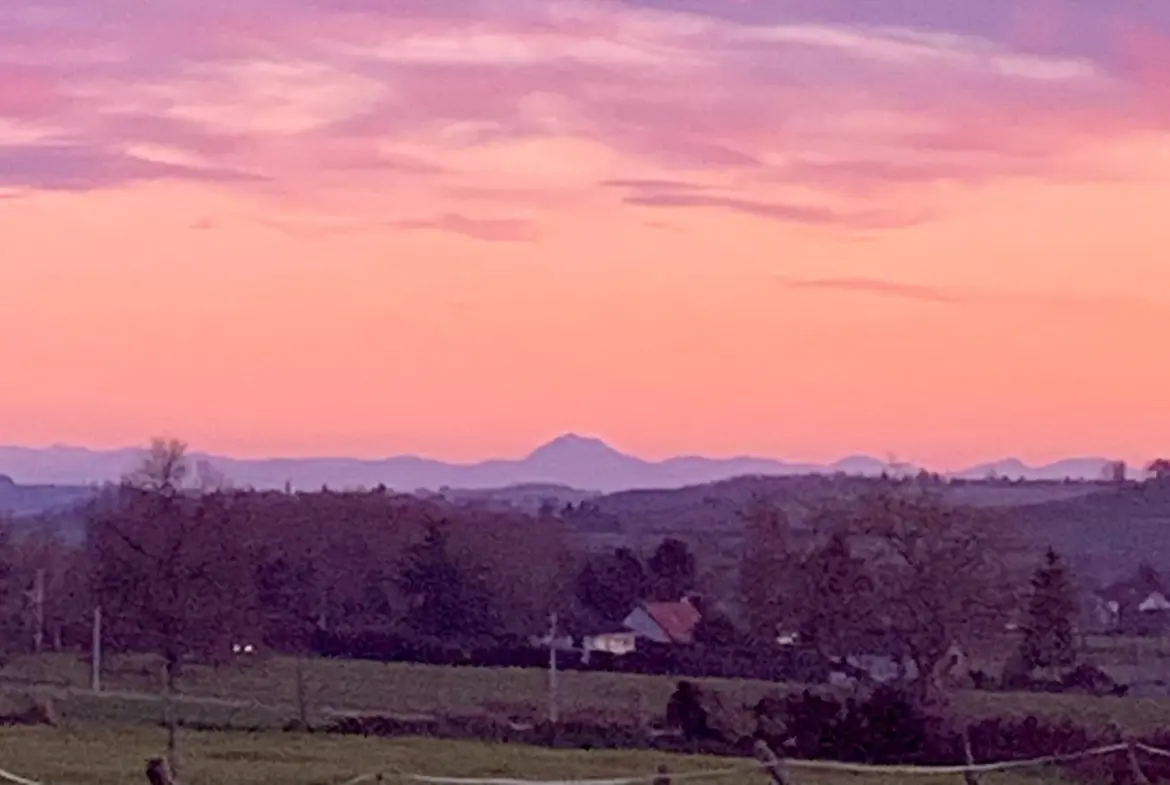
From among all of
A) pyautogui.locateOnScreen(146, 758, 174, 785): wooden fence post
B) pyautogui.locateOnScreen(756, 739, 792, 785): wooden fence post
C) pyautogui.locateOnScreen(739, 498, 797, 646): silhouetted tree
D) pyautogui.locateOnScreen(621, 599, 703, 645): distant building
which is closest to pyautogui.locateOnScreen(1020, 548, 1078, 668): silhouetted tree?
pyautogui.locateOnScreen(739, 498, 797, 646): silhouetted tree

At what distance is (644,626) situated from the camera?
74.5 m

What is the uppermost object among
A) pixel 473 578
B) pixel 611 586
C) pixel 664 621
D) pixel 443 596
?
Result: pixel 473 578

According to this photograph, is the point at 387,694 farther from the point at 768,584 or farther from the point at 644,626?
the point at 644,626

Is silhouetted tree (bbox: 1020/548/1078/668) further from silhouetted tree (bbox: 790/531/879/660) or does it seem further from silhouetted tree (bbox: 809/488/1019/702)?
silhouetted tree (bbox: 790/531/879/660)

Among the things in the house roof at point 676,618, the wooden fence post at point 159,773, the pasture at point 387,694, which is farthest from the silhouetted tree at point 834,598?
the wooden fence post at point 159,773

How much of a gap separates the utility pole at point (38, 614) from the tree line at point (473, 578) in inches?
9.2

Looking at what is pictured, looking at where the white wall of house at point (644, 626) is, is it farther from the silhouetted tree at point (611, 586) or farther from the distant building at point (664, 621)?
the silhouetted tree at point (611, 586)

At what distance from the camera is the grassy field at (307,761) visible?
26.7 m

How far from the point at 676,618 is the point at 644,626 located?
45.8 inches

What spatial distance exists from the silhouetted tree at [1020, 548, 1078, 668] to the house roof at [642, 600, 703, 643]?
12012mm

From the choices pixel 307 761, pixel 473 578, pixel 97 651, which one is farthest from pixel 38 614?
pixel 307 761

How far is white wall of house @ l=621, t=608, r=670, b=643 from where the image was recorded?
233 ft

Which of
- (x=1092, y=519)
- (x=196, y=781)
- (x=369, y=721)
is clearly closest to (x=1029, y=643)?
(x=369, y=721)

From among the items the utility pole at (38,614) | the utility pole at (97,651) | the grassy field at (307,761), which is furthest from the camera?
the utility pole at (38,614)
